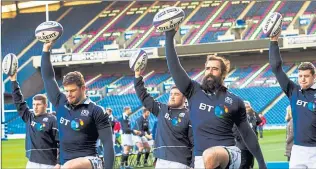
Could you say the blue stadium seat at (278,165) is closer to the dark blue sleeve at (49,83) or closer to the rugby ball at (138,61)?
the rugby ball at (138,61)

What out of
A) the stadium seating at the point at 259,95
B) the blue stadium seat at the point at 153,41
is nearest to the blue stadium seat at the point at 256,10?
the blue stadium seat at the point at 153,41

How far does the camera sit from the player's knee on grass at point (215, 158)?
16.8ft

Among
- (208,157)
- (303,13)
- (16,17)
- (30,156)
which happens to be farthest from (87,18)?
(208,157)

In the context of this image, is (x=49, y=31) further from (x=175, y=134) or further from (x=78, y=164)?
(x=175, y=134)

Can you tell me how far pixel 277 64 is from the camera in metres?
7.34

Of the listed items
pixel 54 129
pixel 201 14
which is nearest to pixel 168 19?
pixel 54 129

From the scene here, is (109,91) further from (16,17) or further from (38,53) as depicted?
(16,17)

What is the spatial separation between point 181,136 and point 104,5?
40606 millimetres

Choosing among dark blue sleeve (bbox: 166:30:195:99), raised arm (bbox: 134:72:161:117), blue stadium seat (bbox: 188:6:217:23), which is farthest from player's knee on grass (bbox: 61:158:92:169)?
blue stadium seat (bbox: 188:6:217:23)

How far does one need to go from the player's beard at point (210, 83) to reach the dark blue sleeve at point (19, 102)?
2.69 m

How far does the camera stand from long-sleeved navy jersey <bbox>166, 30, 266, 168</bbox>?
6.11 metres

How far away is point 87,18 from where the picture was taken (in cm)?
4822

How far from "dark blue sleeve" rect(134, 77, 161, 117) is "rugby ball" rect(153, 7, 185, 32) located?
1.63m

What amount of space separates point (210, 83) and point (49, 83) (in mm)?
1720
